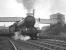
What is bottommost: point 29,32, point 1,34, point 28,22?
point 1,34

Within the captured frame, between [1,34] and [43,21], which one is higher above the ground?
[43,21]

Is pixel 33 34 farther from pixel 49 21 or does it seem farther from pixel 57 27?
pixel 49 21

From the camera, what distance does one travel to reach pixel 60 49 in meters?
7.75

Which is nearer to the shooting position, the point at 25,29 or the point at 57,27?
the point at 25,29

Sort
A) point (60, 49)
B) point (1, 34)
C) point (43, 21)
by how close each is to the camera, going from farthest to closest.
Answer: point (43, 21)
point (1, 34)
point (60, 49)

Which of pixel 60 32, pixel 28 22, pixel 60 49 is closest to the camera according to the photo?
pixel 60 49

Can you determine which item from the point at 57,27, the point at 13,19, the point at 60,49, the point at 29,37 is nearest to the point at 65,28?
the point at 57,27

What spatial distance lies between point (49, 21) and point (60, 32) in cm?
2080

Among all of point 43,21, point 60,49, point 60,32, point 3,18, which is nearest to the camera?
point 60,49

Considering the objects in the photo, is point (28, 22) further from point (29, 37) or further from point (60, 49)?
point (60, 49)

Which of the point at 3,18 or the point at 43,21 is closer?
the point at 3,18

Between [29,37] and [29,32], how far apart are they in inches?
59.8

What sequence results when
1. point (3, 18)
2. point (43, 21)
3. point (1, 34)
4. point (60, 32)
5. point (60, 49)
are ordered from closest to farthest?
point (60, 49)
point (60, 32)
point (1, 34)
point (3, 18)
point (43, 21)

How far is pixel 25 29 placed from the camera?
19.4 m
